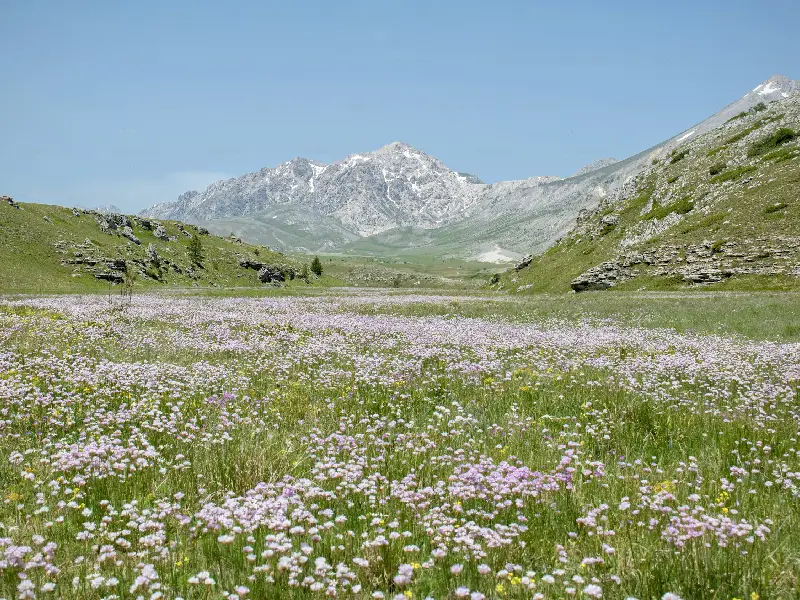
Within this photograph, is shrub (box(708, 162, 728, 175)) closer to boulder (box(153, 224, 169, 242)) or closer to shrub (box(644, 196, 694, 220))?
shrub (box(644, 196, 694, 220))

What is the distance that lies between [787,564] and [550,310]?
28.7 m

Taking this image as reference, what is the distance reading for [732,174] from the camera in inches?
2849

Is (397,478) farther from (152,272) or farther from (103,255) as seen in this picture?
(103,255)

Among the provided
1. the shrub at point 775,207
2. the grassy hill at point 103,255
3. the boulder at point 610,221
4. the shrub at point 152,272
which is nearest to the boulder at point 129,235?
the grassy hill at point 103,255

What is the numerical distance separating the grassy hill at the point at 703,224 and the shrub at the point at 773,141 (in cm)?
14

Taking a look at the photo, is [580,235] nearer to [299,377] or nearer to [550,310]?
[550,310]

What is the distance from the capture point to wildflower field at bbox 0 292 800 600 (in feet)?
12.5

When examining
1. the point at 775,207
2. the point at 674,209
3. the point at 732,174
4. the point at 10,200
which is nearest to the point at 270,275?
the point at 10,200

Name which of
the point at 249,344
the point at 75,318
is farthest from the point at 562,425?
the point at 75,318

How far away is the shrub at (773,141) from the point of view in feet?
252

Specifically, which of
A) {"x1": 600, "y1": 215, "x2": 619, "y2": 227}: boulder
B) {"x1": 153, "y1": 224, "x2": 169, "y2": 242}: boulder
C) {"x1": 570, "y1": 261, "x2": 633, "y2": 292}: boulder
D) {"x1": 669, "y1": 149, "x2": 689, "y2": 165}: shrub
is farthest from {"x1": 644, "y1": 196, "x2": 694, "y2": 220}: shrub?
{"x1": 153, "y1": 224, "x2": 169, "y2": 242}: boulder

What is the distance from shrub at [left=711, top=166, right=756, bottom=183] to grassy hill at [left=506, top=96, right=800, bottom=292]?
7.0 inches

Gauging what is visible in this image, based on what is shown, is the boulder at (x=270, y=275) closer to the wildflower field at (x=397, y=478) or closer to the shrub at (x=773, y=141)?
the shrub at (x=773, y=141)

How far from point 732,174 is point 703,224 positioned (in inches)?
690
